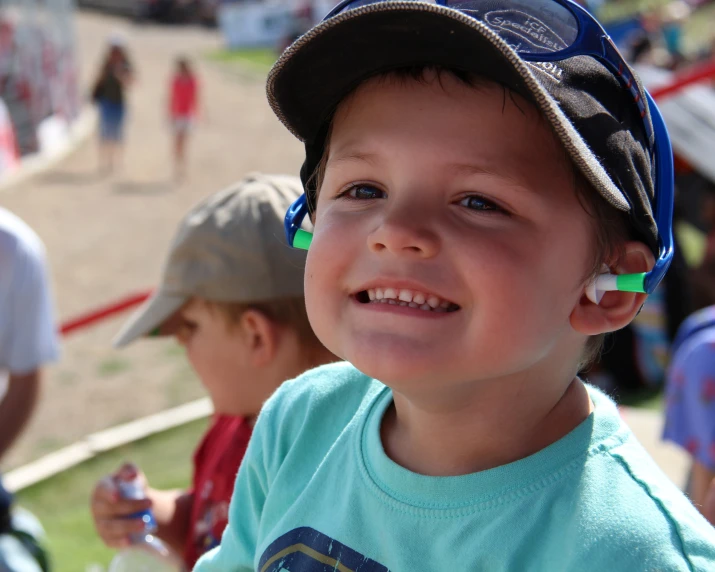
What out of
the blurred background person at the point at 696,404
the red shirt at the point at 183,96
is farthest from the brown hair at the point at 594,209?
the red shirt at the point at 183,96

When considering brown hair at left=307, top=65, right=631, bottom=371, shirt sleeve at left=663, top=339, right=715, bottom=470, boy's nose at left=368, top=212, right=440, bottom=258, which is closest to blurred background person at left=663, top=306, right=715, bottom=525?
shirt sleeve at left=663, top=339, right=715, bottom=470

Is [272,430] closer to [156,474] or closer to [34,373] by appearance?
[34,373]

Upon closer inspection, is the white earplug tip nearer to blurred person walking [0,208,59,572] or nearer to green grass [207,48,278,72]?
blurred person walking [0,208,59,572]

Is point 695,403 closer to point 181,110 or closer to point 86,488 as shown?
point 86,488

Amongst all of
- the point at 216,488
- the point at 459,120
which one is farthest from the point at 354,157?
the point at 216,488

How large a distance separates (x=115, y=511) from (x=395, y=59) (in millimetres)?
1362

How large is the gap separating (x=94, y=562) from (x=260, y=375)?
7.08ft

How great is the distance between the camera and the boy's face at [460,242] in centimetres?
121

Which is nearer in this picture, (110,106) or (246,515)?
(246,515)

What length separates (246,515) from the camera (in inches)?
62.6

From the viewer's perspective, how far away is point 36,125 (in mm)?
15938

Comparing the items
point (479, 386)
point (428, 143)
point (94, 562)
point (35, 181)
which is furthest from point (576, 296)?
point (35, 181)

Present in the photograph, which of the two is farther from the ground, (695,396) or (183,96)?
(695,396)

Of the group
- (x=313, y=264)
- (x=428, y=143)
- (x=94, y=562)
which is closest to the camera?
(x=428, y=143)
